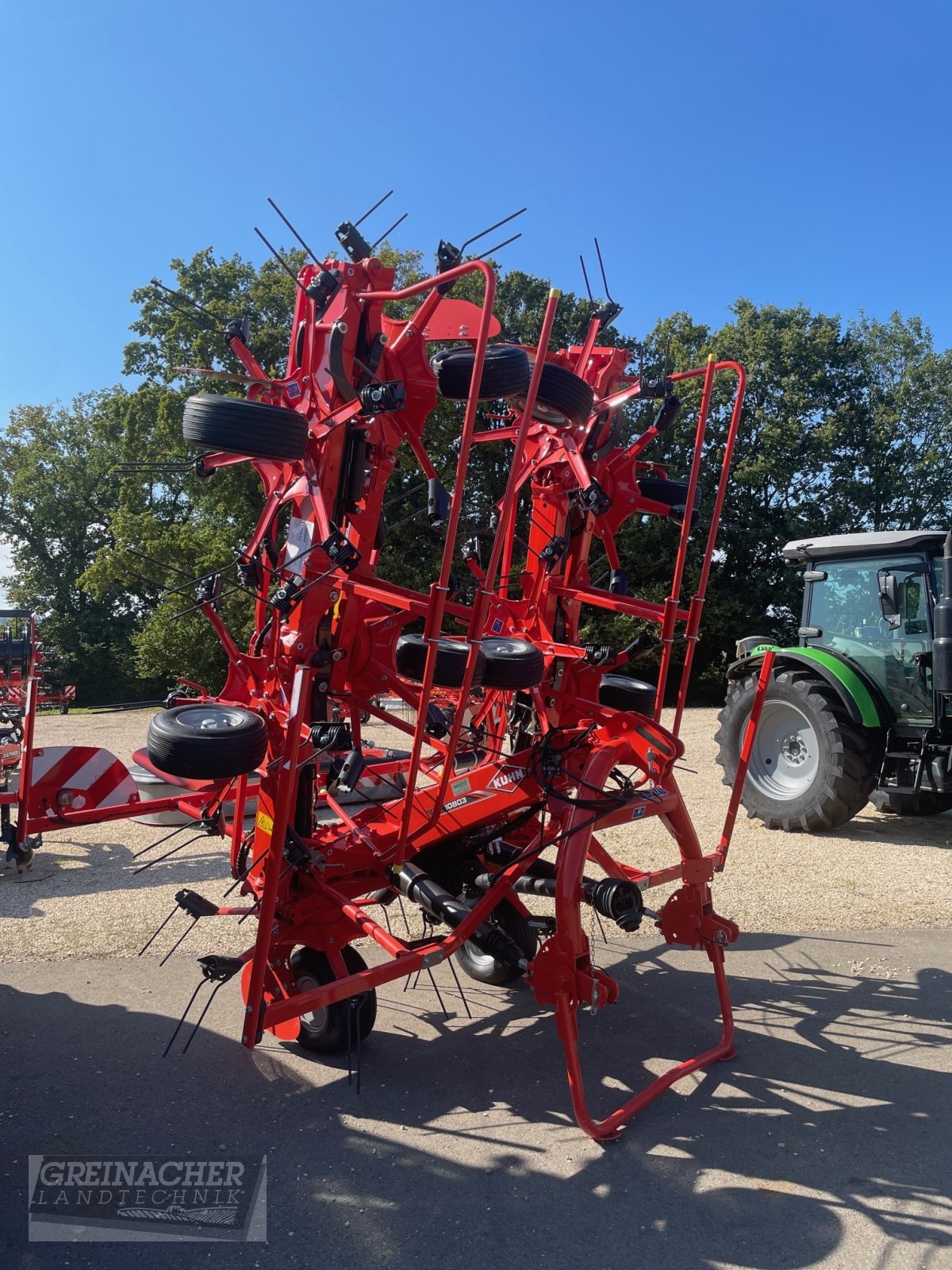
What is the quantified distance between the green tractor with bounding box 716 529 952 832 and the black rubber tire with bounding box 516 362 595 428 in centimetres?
433

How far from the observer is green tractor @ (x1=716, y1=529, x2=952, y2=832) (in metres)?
7.25

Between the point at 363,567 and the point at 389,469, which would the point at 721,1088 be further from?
the point at 389,469

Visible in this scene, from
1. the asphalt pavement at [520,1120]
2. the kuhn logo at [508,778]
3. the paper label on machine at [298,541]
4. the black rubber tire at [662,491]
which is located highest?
the black rubber tire at [662,491]

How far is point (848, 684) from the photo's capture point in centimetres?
767

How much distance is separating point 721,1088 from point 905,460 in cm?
2479

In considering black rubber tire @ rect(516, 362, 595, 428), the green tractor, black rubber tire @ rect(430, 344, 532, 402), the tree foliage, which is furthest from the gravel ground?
the tree foliage

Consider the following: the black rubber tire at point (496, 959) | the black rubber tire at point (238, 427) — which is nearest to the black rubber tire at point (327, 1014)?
the black rubber tire at point (496, 959)

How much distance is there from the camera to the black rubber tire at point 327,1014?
3699 millimetres

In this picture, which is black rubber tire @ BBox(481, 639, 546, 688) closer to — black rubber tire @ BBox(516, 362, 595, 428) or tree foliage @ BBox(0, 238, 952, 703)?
black rubber tire @ BBox(516, 362, 595, 428)

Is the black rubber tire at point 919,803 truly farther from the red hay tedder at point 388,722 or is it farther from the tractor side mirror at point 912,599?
the red hay tedder at point 388,722

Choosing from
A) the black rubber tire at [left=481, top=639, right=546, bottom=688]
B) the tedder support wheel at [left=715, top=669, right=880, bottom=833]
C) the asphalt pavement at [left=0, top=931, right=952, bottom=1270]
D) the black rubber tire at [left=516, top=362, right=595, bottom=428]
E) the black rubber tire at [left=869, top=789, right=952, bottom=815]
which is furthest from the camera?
the black rubber tire at [left=869, top=789, right=952, bottom=815]

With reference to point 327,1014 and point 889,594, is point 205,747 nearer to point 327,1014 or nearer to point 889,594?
point 327,1014

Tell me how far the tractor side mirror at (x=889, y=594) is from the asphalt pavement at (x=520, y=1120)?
3.65 m

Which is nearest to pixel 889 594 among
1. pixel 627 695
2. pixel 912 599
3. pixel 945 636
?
pixel 912 599
